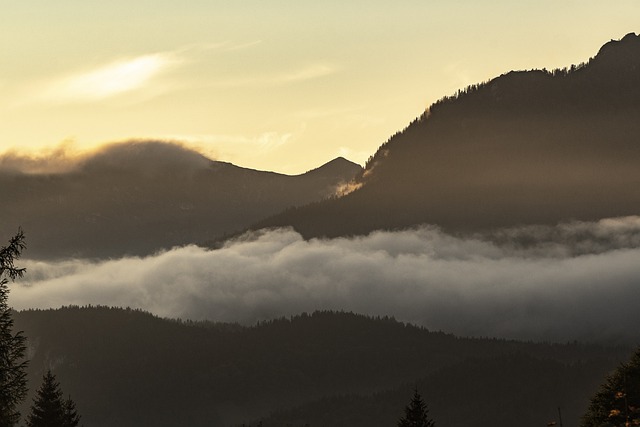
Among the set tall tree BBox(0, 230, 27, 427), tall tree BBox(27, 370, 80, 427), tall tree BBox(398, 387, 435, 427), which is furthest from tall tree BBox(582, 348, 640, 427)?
tall tree BBox(0, 230, 27, 427)

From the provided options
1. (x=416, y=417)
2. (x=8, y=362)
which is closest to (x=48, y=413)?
(x=416, y=417)

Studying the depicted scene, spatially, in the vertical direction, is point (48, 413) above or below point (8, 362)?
above

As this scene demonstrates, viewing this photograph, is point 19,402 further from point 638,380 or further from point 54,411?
point 638,380

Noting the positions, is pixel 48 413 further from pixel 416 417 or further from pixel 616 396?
pixel 616 396

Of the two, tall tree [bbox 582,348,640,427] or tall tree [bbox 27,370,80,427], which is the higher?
tall tree [bbox 27,370,80,427]

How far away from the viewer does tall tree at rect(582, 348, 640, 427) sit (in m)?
105

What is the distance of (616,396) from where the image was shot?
10575 cm

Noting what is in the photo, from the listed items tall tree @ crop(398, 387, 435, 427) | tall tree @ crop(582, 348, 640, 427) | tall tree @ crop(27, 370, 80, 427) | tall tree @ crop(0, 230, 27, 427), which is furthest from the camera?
tall tree @ crop(398, 387, 435, 427)

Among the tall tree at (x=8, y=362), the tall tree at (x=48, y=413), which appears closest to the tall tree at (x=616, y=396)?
the tall tree at (x=48, y=413)

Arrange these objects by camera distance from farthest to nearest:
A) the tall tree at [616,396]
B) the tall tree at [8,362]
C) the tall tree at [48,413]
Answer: the tall tree at [48,413] → the tall tree at [616,396] → the tall tree at [8,362]

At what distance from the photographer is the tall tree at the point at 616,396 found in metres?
105

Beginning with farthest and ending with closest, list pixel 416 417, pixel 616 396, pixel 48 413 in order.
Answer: pixel 416 417 → pixel 48 413 → pixel 616 396

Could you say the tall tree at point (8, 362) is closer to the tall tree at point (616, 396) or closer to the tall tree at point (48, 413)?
the tall tree at point (48, 413)

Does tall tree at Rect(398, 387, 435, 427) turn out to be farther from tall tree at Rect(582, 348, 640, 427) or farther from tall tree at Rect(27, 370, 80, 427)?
tall tree at Rect(27, 370, 80, 427)
